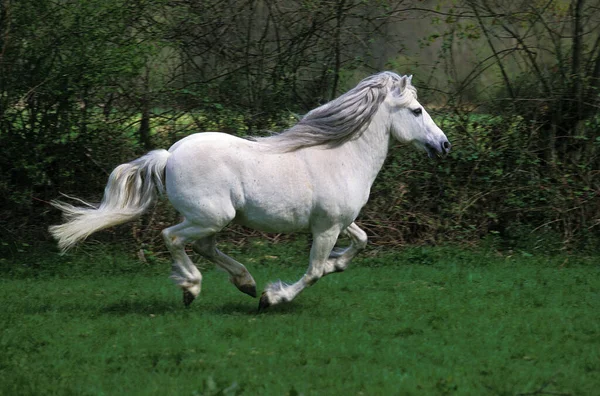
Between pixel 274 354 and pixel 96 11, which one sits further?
pixel 96 11

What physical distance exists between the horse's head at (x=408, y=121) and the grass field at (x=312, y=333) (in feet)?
4.87

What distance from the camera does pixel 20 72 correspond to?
1060cm

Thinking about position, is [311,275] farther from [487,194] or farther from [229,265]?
[487,194]

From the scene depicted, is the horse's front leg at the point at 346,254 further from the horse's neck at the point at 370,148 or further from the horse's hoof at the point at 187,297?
the horse's hoof at the point at 187,297

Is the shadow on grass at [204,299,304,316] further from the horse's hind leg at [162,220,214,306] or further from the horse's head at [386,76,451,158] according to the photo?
the horse's head at [386,76,451,158]

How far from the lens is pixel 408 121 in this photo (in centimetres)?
795

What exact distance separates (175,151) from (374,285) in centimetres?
274

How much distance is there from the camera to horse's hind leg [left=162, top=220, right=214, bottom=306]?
293 inches

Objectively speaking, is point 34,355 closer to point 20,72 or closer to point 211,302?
point 211,302

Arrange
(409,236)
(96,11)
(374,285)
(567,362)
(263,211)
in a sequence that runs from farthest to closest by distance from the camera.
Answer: (409,236) → (96,11) → (374,285) → (263,211) → (567,362)

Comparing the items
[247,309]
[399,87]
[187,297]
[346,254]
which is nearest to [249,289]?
[247,309]

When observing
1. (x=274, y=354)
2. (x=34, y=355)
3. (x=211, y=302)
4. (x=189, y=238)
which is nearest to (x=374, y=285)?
(x=211, y=302)

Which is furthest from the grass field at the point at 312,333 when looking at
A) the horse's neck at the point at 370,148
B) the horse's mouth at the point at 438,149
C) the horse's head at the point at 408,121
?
the horse's head at the point at 408,121

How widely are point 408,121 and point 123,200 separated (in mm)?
2649
